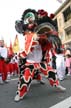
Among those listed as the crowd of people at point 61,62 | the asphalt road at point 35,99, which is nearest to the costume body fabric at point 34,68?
the asphalt road at point 35,99

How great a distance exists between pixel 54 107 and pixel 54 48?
213 centimetres

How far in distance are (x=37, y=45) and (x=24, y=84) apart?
1044mm

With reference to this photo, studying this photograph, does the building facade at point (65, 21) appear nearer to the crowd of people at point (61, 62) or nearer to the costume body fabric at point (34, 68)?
the crowd of people at point (61, 62)

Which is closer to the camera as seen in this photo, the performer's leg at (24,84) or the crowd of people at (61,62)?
the performer's leg at (24,84)

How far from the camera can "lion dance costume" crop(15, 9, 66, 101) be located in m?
7.33

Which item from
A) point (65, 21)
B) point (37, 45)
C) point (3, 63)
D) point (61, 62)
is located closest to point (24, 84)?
point (37, 45)

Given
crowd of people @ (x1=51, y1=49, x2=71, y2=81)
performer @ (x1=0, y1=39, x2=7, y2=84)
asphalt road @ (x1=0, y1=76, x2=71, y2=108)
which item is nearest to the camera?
asphalt road @ (x1=0, y1=76, x2=71, y2=108)

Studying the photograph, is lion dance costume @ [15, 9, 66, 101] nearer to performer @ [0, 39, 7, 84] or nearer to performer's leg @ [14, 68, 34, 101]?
performer's leg @ [14, 68, 34, 101]

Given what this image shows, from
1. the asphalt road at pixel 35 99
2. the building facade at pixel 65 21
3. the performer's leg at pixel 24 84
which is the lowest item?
the asphalt road at pixel 35 99

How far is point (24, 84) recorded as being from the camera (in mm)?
7184

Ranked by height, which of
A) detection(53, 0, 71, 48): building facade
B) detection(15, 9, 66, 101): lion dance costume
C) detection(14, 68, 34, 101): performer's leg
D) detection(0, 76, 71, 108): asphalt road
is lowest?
detection(0, 76, 71, 108): asphalt road

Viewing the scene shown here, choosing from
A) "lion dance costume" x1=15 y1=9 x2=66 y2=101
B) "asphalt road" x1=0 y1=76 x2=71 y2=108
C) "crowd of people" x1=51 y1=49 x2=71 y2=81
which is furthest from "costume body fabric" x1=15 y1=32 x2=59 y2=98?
"crowd of people" x1=51 y1=49 x2=71 y2=81

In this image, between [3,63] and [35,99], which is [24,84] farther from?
[3,63]

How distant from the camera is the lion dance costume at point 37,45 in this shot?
24.1 ft
